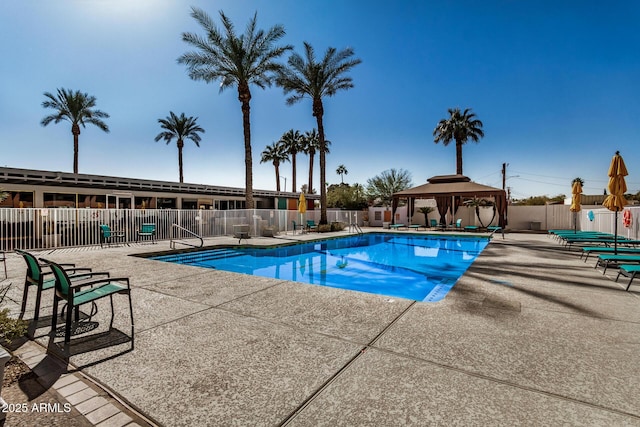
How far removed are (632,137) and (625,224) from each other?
1404cm

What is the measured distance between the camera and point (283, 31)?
53.2ft

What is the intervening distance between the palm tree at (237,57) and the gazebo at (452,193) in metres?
12.7

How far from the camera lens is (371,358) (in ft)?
8.93

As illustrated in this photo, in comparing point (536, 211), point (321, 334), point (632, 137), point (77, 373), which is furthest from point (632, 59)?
point (77, 373)

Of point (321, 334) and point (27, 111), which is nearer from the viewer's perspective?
point (321, 334)

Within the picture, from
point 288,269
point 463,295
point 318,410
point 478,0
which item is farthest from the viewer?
point 478,0

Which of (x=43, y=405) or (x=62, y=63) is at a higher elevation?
(x=62, y=63)

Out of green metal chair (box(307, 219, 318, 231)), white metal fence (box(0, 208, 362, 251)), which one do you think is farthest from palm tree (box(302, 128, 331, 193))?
white metal fence (box(0, 208, 362, 251))

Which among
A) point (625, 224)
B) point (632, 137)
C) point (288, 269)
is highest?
point (632, 137)

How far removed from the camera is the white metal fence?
10.6 metres

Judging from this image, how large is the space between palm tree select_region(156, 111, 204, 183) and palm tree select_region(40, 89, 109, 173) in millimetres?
5756

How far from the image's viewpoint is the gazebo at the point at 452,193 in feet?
63.4

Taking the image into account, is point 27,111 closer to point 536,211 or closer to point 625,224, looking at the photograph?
point 625,224

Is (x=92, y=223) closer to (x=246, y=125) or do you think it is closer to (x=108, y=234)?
(x=108, y=234)
